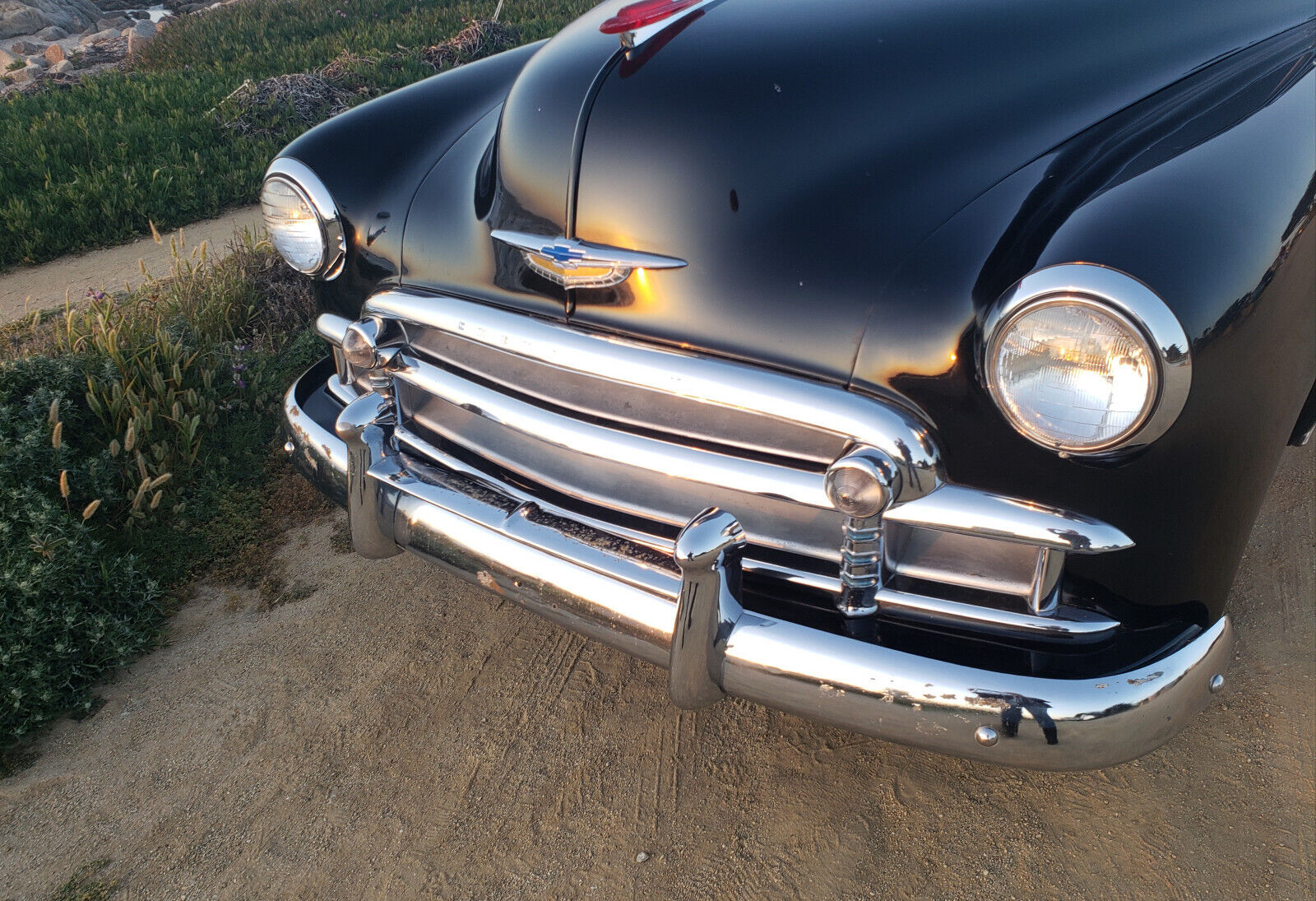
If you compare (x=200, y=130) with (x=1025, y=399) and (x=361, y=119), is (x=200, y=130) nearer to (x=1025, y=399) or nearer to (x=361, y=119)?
(x=361, y=119)

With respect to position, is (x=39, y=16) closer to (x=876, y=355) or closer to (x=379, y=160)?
(x=379, y=160)

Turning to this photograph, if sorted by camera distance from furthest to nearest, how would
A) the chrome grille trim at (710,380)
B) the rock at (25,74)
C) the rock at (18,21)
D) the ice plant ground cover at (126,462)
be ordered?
the rock at (18,21) → the rock at (25,74) → the ice plant ground cover at (126,462) → the chrome grille trim at (710,380)

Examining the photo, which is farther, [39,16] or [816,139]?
[39,16]

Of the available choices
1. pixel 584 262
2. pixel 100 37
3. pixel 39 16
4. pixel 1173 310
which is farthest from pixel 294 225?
pixel 39 16

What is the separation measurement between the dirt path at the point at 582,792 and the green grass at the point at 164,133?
3440 mm

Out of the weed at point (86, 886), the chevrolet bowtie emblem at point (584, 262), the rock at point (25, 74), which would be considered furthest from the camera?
the rock at point (25, 74)

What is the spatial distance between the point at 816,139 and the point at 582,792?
133 cm

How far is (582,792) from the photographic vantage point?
1.90 metres

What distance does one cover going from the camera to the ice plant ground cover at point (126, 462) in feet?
7.43

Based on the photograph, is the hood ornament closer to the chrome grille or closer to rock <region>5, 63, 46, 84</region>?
the chrome grille

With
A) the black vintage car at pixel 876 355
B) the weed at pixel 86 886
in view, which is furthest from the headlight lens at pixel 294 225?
the weed at pixel 86 886

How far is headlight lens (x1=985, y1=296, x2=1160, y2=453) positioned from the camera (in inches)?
50.7

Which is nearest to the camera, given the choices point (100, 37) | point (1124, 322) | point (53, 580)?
point (1124, 322)

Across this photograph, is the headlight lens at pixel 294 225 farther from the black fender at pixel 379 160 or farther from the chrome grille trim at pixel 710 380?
the chrome grille trim at pixel 710 380
